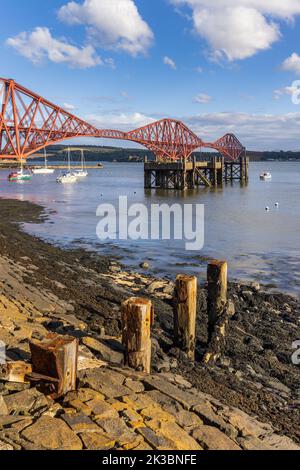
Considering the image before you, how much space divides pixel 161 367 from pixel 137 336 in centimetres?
74

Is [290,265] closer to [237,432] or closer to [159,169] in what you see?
[237,432]

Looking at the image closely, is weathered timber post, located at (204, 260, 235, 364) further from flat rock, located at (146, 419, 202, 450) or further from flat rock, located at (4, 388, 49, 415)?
flat rock, located at (4, 388, 49, 415)

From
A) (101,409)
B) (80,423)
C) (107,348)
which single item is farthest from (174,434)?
(107,348)

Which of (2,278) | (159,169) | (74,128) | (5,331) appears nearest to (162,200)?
(159,169)

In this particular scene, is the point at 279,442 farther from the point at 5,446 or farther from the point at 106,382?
the point at 5,446

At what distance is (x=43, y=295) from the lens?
9812 millimetres

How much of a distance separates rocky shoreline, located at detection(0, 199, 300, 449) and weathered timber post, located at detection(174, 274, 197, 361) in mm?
239

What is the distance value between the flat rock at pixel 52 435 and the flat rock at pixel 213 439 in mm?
1193

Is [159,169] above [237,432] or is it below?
above

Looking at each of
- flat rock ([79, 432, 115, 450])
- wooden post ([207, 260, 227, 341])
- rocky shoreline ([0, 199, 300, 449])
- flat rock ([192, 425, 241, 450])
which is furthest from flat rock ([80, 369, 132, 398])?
wooden post ([207, 260, 227, 341])

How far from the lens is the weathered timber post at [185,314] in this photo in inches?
300

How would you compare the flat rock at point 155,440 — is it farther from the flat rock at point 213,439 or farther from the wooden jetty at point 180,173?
the wooden jetty at point 180,173

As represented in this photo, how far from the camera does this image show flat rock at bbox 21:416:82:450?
4043 millimetres
